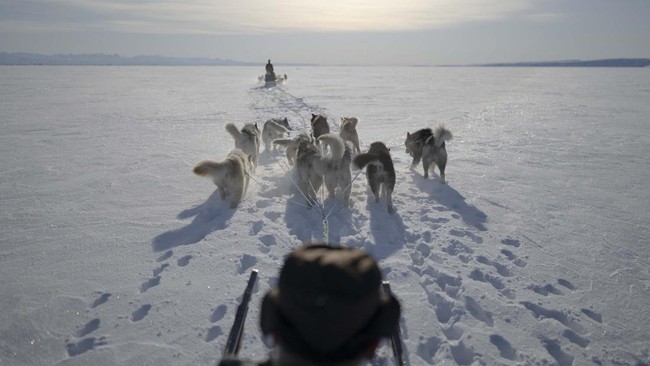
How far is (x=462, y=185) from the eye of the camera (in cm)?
678

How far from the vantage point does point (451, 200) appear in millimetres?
6020

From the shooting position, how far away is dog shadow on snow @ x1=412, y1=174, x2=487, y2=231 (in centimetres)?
527

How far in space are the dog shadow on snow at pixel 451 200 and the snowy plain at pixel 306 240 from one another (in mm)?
36

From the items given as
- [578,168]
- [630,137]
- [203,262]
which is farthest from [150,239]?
[630,137]

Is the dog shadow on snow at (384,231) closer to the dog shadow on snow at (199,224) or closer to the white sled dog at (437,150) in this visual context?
the white sled dog at (437,150)

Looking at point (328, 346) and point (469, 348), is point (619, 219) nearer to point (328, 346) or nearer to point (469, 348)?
point (469, 348)

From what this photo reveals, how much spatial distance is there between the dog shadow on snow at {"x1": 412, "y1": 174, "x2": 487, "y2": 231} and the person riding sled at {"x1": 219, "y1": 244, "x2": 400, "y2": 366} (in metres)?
4.54

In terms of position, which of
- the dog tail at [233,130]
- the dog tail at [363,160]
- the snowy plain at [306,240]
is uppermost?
the dog tail at [233,130]

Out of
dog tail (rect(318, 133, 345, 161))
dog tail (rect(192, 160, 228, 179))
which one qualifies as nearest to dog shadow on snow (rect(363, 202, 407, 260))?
dog tail (rect(318, 133, 345, 161))

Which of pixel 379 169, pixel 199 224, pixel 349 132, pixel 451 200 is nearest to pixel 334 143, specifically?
pixel 379 169

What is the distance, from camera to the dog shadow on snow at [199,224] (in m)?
4.49

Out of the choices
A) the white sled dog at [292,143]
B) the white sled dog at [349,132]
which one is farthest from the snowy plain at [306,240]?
the white sled dog at [349,132]

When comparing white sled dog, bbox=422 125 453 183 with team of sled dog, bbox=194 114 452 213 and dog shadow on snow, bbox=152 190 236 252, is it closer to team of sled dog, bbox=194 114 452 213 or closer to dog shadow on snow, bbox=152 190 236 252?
team of sled dog, bbox=194 114 452 213

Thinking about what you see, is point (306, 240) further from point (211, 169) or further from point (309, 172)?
point (211, 169)
